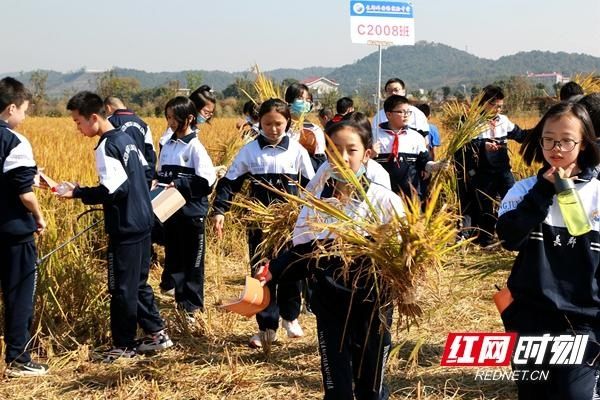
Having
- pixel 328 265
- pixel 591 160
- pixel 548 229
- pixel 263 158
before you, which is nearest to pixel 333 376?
pixel 328 265

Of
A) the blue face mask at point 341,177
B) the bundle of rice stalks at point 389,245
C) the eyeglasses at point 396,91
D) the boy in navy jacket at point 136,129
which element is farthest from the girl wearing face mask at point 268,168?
the eyeglasses at point 396,91

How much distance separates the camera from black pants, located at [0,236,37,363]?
11.6 feet

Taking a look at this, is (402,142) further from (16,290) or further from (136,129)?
(16,290)

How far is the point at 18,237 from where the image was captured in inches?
139

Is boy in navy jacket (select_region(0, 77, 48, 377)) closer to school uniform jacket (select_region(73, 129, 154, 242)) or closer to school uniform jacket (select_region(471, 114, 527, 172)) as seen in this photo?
school uniform jacket (select_region(73, 129, 154, 242))

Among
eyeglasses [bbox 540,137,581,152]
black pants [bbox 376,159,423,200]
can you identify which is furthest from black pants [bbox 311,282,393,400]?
black pants [bbox 376,159,423,200]

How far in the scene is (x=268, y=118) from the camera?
398 cm

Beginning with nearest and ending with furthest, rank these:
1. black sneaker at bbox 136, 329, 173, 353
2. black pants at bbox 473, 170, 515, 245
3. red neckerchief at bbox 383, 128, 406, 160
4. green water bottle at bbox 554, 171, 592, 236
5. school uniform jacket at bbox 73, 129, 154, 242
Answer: green water bottle at bbox 554, 171, 592, 236
school uniform jacket at bbox 73, 129, 154, 242
black sneaker at bbox 136, 329, 173, 353
red neckerchief at bbox 383, 128, 406, 160
black pants at bbox 473, 170, 515, 245

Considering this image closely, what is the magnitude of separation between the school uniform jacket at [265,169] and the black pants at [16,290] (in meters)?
1.15

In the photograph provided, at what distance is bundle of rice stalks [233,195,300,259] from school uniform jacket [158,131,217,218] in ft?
2.60

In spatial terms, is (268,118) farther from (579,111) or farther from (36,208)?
(579,111)


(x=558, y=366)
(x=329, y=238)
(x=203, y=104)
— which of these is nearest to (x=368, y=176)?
(x=329, y=238)

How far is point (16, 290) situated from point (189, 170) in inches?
56.3

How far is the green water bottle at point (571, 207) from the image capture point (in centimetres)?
216
